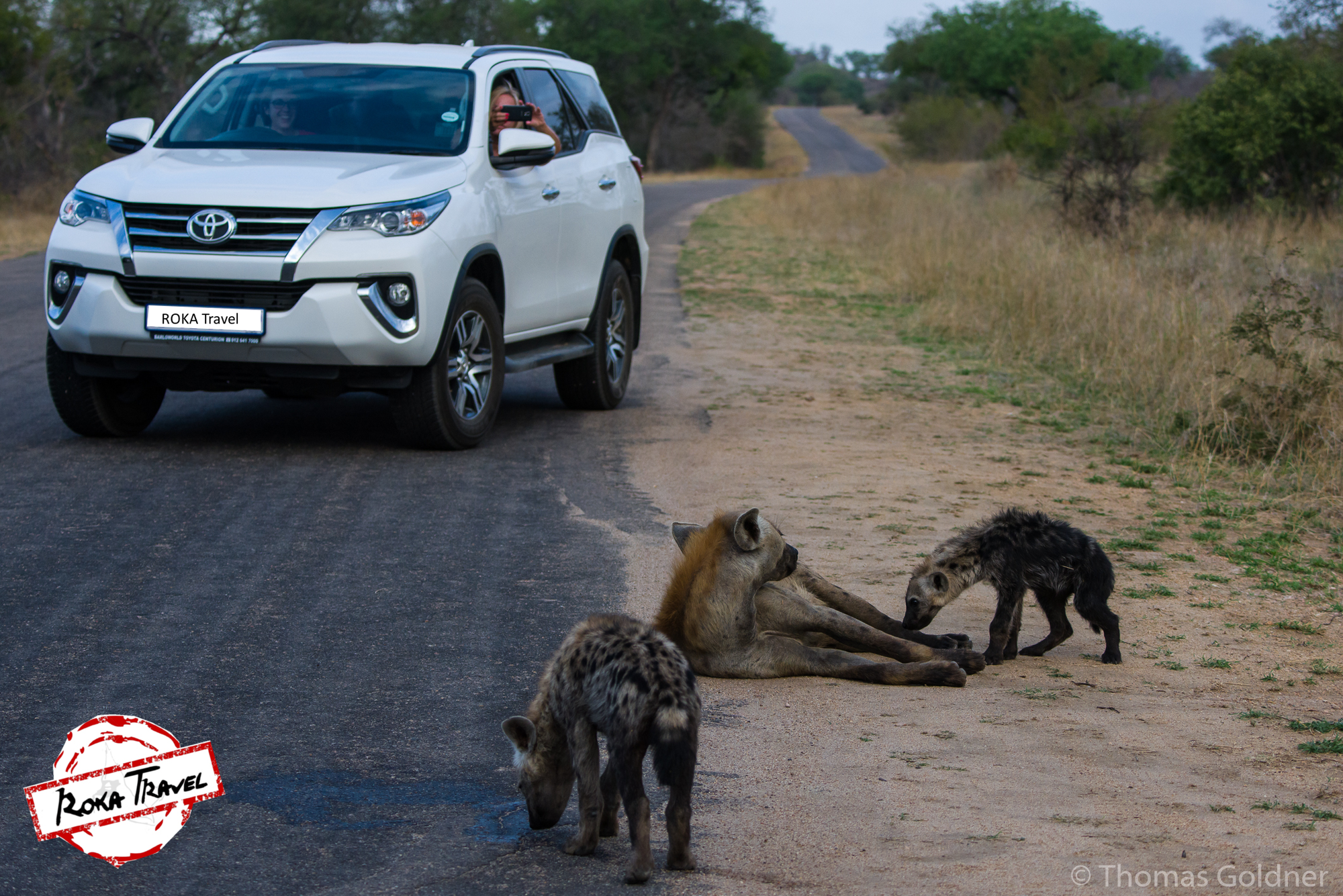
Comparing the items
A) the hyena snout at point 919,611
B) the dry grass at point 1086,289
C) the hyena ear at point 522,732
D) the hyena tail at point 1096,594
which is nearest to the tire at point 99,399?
the hyena snout at point 919,611

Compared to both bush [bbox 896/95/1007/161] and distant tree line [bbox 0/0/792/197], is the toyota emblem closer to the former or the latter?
distant tree line [bbox 0/0/792/197]

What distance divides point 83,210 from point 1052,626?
494 centimetres

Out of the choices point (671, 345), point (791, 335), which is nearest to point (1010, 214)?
point (791, 335)

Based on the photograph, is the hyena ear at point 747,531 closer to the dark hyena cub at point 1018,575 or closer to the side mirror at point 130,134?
the dark hyena cub at point 1018,575

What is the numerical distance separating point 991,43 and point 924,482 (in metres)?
65.9

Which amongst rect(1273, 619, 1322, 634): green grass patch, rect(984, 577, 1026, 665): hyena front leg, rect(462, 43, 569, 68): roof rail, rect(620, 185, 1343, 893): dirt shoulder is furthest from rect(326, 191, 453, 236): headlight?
rect(1273, 619, 1322, 634): green grass patch

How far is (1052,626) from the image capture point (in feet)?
16.3

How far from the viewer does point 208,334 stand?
21.7ft

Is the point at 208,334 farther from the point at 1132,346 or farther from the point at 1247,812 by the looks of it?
the point at 1132,346

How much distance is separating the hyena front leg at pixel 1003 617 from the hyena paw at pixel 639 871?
6.69ft

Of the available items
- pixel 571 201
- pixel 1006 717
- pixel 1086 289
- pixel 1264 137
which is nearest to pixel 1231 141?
pixel 1264 137

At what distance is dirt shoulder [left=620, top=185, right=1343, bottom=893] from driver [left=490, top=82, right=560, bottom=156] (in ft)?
6.17

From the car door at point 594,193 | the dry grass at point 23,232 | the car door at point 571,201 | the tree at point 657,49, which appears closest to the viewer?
the car door at point 571,201

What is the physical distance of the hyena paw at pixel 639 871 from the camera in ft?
10.0
